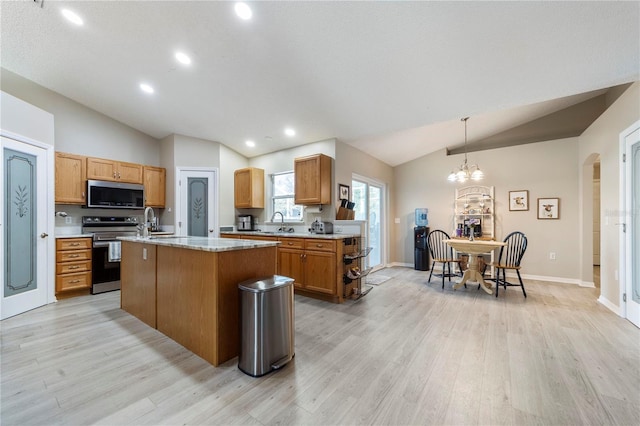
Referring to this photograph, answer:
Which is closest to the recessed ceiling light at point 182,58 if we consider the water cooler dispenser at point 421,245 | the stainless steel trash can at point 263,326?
the stainless steel trash can at point 263,326

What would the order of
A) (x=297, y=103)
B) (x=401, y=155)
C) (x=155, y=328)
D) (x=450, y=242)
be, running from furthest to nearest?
(x=401, y=155), (x=450, y=242), (x=297, y=103), (x=155, y=328)

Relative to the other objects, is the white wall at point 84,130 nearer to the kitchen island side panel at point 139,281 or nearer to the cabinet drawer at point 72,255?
the cabinet drawer at point 72,255

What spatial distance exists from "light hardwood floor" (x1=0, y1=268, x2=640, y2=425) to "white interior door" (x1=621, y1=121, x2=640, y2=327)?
0.27 m

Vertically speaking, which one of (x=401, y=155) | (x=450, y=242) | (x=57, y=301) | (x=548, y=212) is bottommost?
(x=57, y=301)

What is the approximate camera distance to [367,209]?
559cm

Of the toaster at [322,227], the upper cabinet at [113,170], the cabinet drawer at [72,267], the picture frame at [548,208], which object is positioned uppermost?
the upper cabinet at [113,170]

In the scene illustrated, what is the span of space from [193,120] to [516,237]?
20.0 feet

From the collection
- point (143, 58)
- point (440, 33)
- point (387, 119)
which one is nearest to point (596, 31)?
point (440, 33)

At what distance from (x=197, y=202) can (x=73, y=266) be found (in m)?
2.06

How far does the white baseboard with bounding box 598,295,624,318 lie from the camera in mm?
3067

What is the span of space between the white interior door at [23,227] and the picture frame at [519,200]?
25.7 feet

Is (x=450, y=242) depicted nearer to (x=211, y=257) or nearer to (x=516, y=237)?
(x=516, y=237)

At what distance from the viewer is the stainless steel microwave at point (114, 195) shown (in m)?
4.32

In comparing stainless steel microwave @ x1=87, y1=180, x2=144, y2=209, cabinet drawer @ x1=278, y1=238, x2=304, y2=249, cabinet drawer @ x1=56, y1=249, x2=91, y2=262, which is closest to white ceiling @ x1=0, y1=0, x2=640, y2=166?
stainless steel microwave @ x1=87, y1=180, x2=144, y2=209
